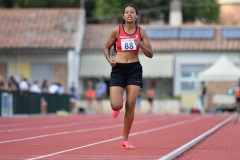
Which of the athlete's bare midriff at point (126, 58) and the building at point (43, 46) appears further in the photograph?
the building at point (43, 46)

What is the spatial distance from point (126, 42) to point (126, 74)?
530 millimetres

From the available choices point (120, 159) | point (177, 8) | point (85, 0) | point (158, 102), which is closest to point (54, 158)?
point (120, 159)

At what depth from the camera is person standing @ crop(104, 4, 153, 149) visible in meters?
14.2

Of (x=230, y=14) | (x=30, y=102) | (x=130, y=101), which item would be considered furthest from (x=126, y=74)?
(x=230, y=14)

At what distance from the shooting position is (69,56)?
57750 mm

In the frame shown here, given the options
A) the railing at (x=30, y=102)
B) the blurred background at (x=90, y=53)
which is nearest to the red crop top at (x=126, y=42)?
the railing at (x=30, y=102)

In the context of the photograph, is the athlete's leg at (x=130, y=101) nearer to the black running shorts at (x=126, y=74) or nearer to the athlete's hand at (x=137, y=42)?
the black running shorts at (x=126, y=74)

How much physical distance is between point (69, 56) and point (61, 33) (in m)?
1.98

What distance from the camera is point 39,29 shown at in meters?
59.1

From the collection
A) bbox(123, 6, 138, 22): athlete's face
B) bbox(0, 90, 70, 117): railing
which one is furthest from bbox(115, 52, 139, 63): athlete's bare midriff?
bbox(0, 90, 70, 117): railing

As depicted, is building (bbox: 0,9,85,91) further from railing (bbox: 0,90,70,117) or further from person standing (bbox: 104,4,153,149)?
person standing (bbox: 104,4,153,149)

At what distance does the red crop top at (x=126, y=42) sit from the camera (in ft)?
46.7

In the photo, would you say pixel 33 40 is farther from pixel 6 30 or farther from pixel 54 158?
pixel 54 158

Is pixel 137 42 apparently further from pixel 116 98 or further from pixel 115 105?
pixel 115 105
